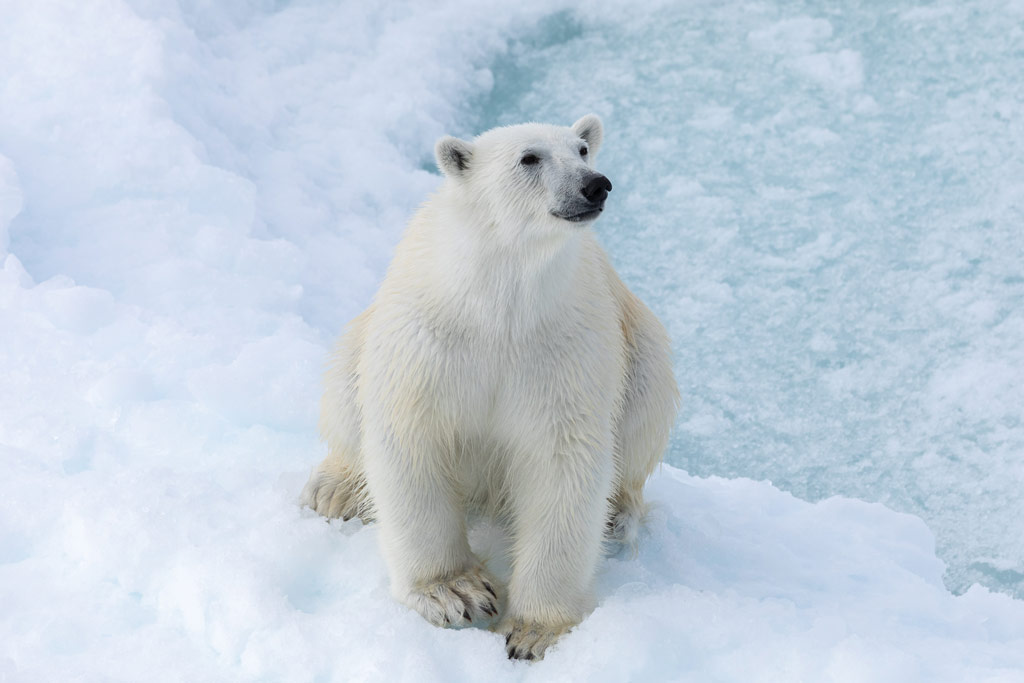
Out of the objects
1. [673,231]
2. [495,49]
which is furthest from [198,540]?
[495,49]

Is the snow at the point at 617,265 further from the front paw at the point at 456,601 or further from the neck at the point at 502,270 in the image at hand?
the neck at the point at 502,270

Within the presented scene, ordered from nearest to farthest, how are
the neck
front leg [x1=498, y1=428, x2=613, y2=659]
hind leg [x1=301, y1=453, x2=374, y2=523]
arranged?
the neck
front leg [x1=498, y1=428, x2=613, y2=659]
hind leg [x1=301, y1=453, x2=374, y2=523]

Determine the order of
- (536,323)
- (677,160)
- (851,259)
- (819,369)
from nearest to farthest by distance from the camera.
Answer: (536,323)
(819,369)
(851,259)
(677,160)

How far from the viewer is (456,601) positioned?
3.42m

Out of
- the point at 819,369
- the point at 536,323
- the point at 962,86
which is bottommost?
the point at 819,369

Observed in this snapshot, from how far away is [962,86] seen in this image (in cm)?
731

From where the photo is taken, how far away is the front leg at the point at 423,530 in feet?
11.0

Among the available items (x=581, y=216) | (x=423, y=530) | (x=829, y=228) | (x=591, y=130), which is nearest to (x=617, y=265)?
(x=829, y=228)

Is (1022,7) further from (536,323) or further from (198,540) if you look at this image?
(198,540)

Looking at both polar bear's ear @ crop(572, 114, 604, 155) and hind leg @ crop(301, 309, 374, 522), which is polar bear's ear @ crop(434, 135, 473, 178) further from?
hind leg @ crop(301, 309, 374, 522)

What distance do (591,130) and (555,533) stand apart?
4.03 ft

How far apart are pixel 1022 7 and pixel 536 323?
635 centimetres

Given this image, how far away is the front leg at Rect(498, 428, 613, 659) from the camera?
3.28m

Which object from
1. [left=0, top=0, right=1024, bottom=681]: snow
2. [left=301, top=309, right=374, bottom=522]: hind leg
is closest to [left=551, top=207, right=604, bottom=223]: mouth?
[left=301, top=309, right=374, bottom=522]: hind leg
